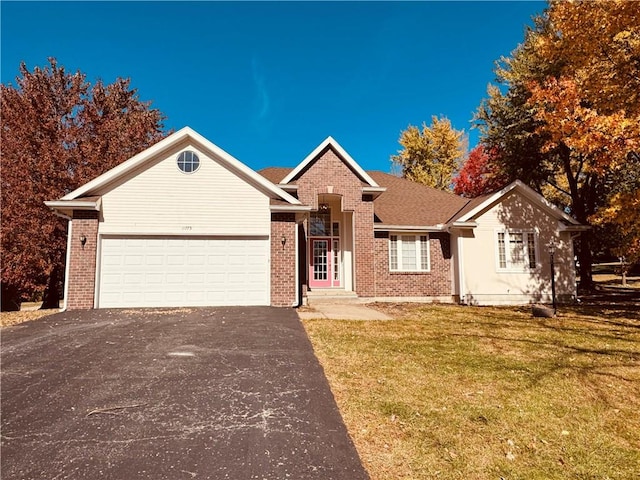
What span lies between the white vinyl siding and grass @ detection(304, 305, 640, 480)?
18.1 feet

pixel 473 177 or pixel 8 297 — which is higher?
pixel 473 177

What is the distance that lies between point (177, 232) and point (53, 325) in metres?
4.33

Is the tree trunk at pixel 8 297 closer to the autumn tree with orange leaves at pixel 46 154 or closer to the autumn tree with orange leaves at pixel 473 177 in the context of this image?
the autumn tree with orange leaves at pixel 46 154

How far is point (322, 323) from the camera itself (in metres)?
Answer: 9.71

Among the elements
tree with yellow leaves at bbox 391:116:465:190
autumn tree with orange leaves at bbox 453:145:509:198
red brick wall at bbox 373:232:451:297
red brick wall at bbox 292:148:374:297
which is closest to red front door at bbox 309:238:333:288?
red brick wall at bbox 292:148:374:297

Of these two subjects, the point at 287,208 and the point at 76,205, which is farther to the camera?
the point at 287,208

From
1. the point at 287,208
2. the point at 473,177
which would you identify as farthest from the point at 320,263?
the point at 473,177

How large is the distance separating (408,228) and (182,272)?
9339 millimetres

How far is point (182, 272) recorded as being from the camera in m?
12.2

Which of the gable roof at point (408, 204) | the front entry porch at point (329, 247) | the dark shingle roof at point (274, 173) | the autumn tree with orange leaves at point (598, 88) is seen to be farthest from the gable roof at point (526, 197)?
the dark shingle roof at point (274, 173)

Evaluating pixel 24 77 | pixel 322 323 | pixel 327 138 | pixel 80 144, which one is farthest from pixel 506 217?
pixel 24 77

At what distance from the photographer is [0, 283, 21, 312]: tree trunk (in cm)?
1786

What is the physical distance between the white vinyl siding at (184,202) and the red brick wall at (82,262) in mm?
386

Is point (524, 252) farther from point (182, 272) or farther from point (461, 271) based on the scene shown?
point (182, 272)
